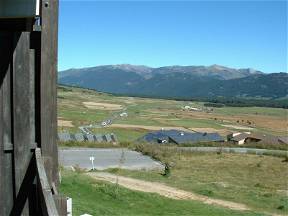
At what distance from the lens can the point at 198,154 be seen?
50.1 metres

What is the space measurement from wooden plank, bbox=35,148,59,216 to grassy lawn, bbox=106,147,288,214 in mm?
17088

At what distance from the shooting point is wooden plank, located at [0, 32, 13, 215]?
13.0 feet

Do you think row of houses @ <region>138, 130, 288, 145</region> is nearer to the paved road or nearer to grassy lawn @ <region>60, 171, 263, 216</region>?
the paved road

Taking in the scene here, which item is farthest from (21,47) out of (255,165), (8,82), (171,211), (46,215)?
(255,165)

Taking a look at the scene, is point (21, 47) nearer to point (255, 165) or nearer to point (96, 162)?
point (96, 162)

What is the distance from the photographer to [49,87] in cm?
422

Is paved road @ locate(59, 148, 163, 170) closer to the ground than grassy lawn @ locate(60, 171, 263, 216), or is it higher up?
closer to the ground

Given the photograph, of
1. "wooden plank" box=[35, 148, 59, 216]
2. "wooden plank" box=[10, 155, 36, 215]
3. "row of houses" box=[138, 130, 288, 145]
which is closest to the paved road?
"wooden plank" box=[10, 155, 36, 215]

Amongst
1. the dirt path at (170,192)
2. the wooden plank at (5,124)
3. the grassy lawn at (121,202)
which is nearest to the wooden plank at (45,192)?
the wooden plank at (5,124)

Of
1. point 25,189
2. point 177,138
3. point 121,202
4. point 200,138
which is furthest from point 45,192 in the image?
point 200,138

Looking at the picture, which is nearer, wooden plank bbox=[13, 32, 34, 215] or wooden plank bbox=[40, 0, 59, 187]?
wooden plank bbox=[13, 32, 34, 215]

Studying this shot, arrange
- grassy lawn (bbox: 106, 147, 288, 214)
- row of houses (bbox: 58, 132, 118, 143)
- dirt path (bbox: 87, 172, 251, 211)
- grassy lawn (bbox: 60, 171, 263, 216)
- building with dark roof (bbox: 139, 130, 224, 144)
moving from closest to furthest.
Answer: grassy lawn (bbox: 60, 171, 263, 216) < dirt path (bbox: 87, 172, 251, 211) < grassy lawn (bbox: 106, 147, 288, 214) < row of houses (bbox: 58, 132, 118, 143) < building with dark roof (bbox: 139, 130, 224, 144)

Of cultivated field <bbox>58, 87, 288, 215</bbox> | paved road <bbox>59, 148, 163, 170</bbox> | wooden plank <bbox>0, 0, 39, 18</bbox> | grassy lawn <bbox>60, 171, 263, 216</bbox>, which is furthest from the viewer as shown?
paved road <bbox>59, 148, 163, 170</bbox>

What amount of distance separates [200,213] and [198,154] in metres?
35.6
